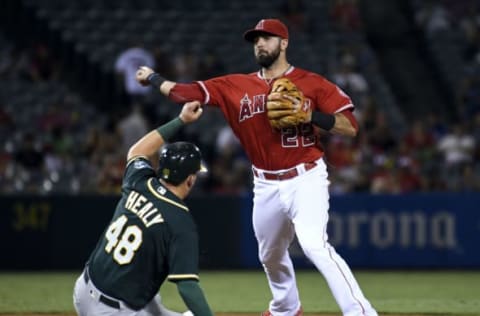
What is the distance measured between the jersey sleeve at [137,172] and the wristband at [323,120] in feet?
4.72

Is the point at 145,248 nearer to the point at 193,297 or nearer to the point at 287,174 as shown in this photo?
the point at 193,297

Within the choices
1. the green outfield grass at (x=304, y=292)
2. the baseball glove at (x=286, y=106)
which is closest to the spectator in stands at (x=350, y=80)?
the green outfield grass at (x=304, y=292)

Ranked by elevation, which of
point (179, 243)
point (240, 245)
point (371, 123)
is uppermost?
point (179, 243)

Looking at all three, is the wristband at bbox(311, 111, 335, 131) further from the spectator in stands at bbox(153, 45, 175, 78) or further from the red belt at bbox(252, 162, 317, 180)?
the spectator in stands at bbox(153, 45, 175, 78)

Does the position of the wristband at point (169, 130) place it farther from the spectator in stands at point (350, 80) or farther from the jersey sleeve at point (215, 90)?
the spectator in stands at point (350, 80)

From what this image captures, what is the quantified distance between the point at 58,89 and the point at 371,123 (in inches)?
195

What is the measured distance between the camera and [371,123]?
15055 millimetres

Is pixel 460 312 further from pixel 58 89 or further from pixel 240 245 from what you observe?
pixel 58 89

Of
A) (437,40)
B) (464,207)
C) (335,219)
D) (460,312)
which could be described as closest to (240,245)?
(335,219)

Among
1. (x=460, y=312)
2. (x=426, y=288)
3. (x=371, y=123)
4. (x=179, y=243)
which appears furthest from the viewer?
(x=371, y=123)

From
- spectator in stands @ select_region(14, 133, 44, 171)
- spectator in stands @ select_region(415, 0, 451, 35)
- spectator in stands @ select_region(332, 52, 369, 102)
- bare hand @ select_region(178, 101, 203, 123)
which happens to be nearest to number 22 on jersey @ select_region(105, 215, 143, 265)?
bare hand @ select_region(178, 101, 203, 123)

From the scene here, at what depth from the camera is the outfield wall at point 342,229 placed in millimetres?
13219

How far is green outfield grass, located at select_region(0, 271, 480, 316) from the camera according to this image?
891cm

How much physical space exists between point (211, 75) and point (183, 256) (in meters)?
10.7
